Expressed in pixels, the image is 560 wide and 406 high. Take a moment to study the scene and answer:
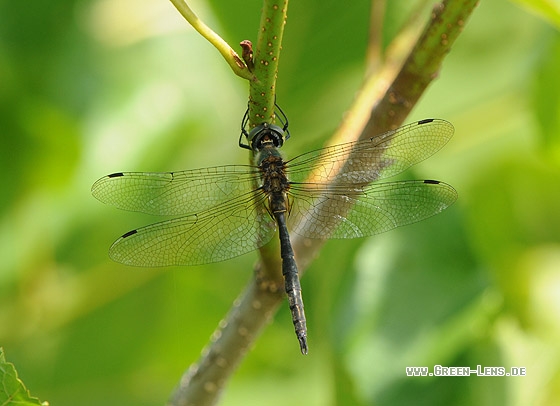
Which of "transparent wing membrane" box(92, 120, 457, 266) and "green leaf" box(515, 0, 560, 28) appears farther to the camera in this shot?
"transparent wing membrane" box(92, 120, 457, 266)

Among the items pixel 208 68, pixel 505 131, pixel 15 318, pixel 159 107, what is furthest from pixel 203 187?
pixel 505 131

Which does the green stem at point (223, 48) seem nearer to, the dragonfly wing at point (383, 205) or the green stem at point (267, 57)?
the green stem at point (267, 57)

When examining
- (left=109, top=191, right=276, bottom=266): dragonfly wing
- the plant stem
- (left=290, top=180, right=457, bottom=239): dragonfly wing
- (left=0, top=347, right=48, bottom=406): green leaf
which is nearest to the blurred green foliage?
(left=290, top=180, right=457, bottom=239): dragonfly wing

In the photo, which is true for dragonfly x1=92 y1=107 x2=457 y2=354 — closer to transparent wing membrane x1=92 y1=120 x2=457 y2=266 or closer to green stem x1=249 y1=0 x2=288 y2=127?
transparent wing membrane x1=92 y1=120 x2=457 y2=266

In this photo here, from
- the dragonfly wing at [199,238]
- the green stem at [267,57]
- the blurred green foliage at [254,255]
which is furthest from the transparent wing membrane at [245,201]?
the green stem at [267,57]

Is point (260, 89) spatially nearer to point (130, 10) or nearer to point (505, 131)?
point (505, 131)
